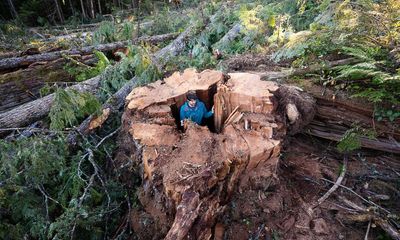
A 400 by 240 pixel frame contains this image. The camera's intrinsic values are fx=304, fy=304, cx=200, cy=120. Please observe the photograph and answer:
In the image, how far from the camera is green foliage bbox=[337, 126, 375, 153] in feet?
13.6

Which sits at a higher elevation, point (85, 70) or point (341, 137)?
point (341, 137)

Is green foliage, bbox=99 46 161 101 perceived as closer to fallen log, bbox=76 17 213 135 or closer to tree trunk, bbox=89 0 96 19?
fallen log, bbox=76 17 213 135

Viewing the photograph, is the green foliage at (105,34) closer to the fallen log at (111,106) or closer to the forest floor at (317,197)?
the fallen log at (111,106)

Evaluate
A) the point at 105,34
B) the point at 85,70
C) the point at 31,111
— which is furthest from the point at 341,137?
the point at 105,34

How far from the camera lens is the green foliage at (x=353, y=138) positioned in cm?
414

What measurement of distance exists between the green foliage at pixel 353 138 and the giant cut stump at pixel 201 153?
0.72 meters

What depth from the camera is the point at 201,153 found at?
3.43 metres

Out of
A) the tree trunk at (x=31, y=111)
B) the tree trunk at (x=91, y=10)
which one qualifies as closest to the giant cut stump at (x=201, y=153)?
the tree trunk at (x=31, y=111)

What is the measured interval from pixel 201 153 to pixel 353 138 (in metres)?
2.23

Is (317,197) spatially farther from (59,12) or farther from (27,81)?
(59,12)

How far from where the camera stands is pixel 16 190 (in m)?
3.61

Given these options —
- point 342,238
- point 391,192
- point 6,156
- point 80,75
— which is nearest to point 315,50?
point 391,192

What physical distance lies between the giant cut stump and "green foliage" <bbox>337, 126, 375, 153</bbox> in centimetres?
72

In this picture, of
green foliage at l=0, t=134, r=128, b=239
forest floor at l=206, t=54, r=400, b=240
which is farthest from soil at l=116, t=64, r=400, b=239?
green foliage at l=0, t=134, r=128, b=239
